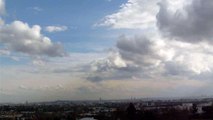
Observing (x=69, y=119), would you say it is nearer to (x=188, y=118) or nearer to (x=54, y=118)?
(x=54, y=118)

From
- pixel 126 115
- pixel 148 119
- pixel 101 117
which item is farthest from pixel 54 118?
pixel 148 119

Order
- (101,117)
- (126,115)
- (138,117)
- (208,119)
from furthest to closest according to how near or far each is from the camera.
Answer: (101,117) → (126,115) → (138,117) → (208,119)

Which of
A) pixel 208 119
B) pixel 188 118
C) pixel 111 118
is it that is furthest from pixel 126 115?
pixel 208 119

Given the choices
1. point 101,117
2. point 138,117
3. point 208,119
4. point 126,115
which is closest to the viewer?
point 208,119

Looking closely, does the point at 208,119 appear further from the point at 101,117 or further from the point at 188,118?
the point at 101,117

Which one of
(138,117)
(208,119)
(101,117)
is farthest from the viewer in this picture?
(101,117)

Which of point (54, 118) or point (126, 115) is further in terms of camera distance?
point (54, 118)

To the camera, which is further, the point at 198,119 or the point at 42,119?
the point at 42,119

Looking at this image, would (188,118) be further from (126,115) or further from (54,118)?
(54,118)

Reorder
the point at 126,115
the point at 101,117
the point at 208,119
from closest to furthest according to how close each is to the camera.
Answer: the point at 208,119 → the point at 126,115 → the point at 101,117
